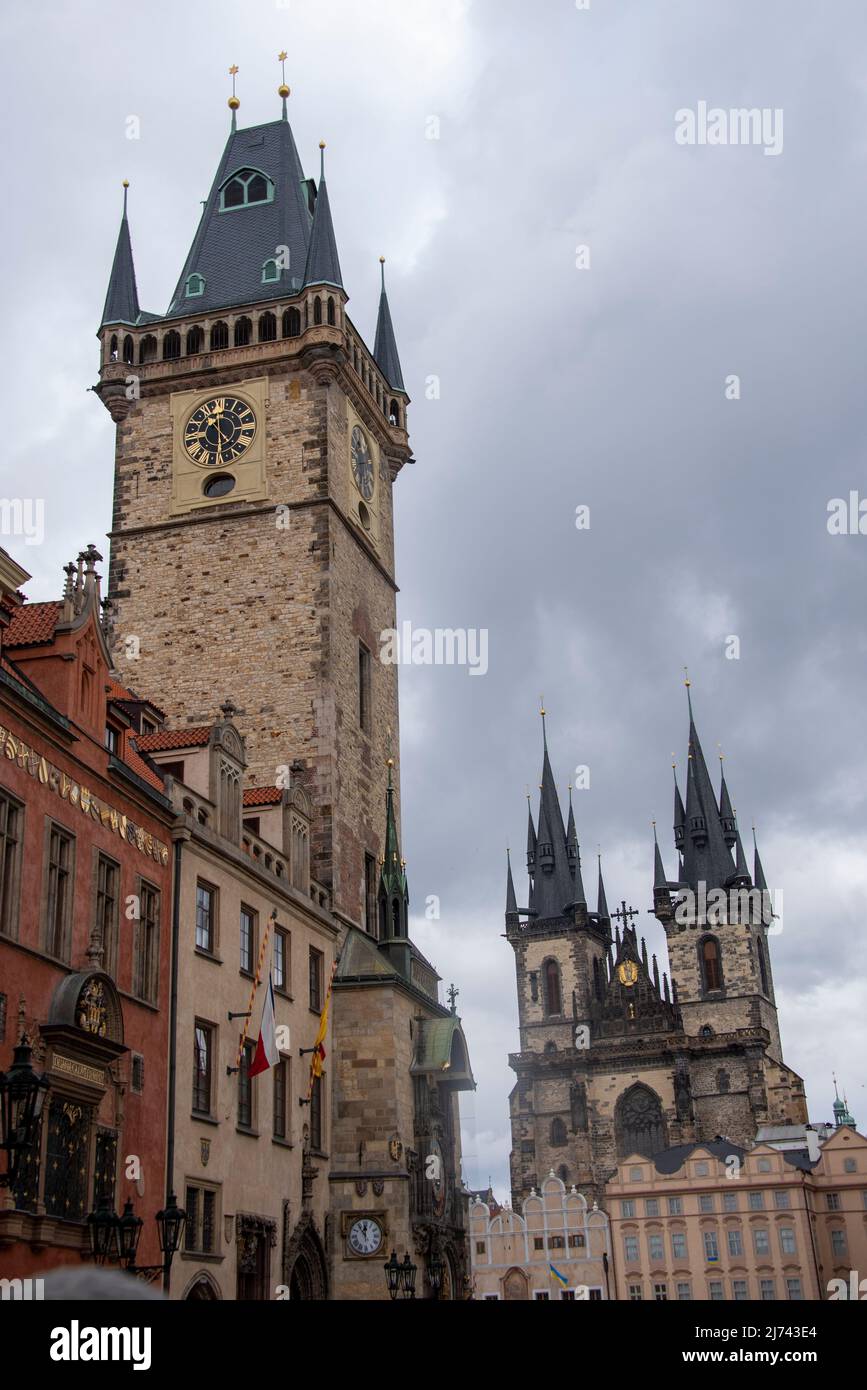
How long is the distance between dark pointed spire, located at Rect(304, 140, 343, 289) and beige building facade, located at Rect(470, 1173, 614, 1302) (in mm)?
62281

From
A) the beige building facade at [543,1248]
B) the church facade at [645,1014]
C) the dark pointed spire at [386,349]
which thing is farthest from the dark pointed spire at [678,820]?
the dark pointed spire at [386,349]

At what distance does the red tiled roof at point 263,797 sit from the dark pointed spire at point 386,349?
53.9 ft

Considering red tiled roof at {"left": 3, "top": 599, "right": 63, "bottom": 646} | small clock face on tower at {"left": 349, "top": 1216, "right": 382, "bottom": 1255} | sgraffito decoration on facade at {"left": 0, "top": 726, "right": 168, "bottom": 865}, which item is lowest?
small clock face on tower at {"left": 349, "top": 1216, "right": 382, "bottom": 1255}

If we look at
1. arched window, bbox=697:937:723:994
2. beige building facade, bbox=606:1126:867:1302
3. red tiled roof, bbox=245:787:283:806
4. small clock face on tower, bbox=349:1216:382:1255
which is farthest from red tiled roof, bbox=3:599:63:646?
arched window, bbox=697:937:723:994

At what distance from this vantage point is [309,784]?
3494 centimetres

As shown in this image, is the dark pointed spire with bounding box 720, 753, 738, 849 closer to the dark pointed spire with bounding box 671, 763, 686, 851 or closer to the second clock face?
the dark pointed spire with bounding box 671, 763, 686, 851

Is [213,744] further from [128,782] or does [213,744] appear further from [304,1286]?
[304,1286]

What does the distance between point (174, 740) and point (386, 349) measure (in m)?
20.7

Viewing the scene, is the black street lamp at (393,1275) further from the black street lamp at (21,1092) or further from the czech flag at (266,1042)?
the black street lamp at (21,1092)

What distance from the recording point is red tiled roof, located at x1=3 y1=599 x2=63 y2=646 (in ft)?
74.8

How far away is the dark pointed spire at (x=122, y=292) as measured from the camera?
4131 cm

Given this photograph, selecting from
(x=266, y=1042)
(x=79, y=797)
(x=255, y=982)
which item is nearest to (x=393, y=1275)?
(x=266, y=1042)
